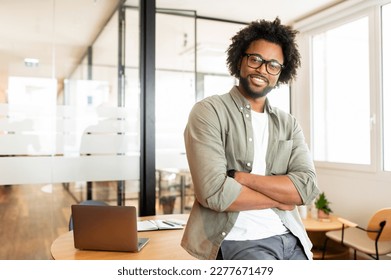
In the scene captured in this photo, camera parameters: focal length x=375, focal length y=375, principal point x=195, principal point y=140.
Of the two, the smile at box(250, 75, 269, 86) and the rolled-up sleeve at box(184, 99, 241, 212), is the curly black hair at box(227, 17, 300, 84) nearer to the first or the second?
the smile at box(250, 75, 269, 86)

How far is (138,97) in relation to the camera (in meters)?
2.92

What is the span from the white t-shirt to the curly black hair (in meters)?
0.30

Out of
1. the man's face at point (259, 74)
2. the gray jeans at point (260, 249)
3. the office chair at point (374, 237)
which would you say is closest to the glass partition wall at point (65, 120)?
the man's face at point (259, 74)

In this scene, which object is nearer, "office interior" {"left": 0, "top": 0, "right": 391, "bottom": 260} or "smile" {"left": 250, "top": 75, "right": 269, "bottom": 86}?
"smile" {"left": 250, "top": 75, "right": 269, "bottom": 86}

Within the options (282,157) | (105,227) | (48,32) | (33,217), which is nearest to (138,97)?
(48,32)

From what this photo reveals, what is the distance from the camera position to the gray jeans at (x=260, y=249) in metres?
1.20

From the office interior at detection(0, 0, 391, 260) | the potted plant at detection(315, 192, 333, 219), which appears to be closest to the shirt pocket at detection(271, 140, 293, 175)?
the office interior at detection(0, 0, 391, 260)

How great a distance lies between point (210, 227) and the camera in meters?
1.25

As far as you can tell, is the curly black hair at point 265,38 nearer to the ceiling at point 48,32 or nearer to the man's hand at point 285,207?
the man's hand at point 285,207

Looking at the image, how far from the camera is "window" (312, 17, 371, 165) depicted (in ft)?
10.2

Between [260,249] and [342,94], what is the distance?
8.91ft

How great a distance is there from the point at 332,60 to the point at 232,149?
274 cm

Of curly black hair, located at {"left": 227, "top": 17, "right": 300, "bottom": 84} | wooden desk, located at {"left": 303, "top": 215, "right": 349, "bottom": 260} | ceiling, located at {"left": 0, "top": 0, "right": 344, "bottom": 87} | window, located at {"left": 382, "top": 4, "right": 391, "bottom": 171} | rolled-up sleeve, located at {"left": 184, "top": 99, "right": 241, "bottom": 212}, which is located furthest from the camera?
wooden desk, located at {"left": 303, "top": 215, "right": 349, "bottom": 260}
